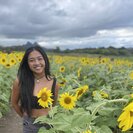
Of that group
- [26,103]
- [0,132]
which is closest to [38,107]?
[26,103]

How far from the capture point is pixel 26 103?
330cm

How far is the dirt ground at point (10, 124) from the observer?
6109mm

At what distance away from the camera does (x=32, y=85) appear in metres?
3.38

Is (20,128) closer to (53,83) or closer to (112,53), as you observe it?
(53,83)

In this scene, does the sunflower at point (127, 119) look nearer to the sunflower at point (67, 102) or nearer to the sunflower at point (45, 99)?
the sunflower at point (67, 102)

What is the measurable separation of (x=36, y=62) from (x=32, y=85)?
0.20 metres

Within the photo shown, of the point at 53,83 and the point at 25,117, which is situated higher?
the point at 53,83

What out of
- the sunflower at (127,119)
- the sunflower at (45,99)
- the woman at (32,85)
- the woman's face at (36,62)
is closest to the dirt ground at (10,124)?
the woman at (32,85)

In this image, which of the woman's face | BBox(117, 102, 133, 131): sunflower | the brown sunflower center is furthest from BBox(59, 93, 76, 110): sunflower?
BBox(117, 102, 133, 131): sunflower

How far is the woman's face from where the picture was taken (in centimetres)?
335

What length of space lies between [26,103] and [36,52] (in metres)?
0.45

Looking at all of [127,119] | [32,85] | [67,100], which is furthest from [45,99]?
[127,119]

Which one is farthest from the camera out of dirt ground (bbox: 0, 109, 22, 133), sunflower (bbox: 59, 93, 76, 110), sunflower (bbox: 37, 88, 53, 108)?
dirt ground (bbox: 0, 109, 22, 133)

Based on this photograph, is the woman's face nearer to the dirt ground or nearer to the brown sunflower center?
the brown sunflower center
